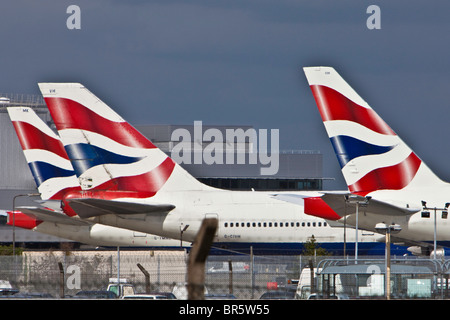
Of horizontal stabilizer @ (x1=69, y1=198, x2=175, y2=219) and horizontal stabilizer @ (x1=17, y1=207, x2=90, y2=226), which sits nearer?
horizontal stabilizer @ (x1=69, y1=198, x2=175, y2=219)

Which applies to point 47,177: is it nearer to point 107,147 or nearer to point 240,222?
point 107,147

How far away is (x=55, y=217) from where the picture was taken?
55.4 m

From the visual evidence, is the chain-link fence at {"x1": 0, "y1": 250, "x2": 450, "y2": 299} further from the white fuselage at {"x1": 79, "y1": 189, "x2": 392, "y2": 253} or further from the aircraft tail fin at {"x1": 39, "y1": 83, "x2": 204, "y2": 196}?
the aircraft tail fin at {"x1": 39, "y1": 83, "x2": 204, "y2": 196}

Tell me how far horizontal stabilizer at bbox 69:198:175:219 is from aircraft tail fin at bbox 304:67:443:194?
9730mm

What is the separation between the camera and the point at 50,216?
182ft

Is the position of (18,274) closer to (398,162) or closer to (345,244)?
(398,162)

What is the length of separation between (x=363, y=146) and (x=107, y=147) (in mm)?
12808

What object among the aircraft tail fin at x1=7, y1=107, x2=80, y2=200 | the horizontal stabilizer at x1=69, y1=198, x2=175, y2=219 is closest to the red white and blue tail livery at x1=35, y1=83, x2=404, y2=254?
the horizontal stabilizer at x1=69, y1=198, x2=175, y2=219

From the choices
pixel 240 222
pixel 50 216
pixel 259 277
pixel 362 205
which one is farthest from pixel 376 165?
pixel 50 216

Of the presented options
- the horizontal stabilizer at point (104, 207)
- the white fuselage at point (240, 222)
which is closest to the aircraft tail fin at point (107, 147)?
the white fuselage at point (240, 222)

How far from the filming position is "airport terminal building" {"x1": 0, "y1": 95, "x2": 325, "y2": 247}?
408 ft
